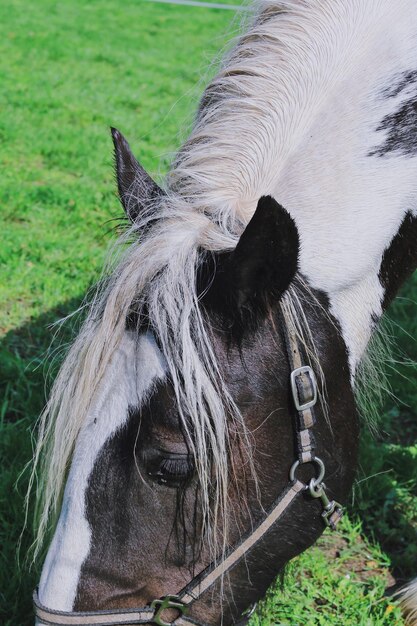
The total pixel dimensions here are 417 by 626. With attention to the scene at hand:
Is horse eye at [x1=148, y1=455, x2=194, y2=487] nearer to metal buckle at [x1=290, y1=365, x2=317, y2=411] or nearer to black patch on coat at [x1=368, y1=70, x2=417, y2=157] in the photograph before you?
metal buckle at [x1=290, y1=365, x2=317, y2=411]

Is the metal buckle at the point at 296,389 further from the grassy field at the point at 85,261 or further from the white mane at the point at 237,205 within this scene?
the grassy field at the point at 85,261

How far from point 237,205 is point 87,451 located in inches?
25.5

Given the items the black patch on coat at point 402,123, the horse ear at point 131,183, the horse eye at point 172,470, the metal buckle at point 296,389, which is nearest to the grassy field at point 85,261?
the horse ear at point 131,183

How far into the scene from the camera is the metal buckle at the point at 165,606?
161 cm

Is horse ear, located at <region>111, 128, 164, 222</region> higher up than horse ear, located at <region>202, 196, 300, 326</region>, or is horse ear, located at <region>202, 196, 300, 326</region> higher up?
horse ear, located at <region>111, 128, 164, 222</region>

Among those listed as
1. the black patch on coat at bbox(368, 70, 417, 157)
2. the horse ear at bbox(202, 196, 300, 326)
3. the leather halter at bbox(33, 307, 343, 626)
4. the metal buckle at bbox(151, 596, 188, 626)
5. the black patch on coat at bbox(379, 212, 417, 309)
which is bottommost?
the metal buckle at bbox(151, 596, 188, 626)

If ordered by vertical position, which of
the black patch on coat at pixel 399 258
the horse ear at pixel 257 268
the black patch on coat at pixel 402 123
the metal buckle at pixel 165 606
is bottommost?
the metal buckle at pixel 165 606

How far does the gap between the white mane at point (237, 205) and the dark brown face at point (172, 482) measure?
0.15 ft

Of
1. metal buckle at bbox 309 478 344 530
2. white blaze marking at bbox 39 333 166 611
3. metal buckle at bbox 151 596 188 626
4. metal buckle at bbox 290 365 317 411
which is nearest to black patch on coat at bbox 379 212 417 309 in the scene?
metal buckle at bbox 290 365 317 411

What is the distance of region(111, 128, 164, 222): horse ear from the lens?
5.82ft

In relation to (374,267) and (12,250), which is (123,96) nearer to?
(12,250)

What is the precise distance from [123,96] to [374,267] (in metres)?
6.46

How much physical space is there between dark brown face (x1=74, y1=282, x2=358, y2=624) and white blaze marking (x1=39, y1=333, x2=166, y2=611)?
0.02 meters

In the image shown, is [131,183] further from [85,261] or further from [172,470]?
[85,261]
